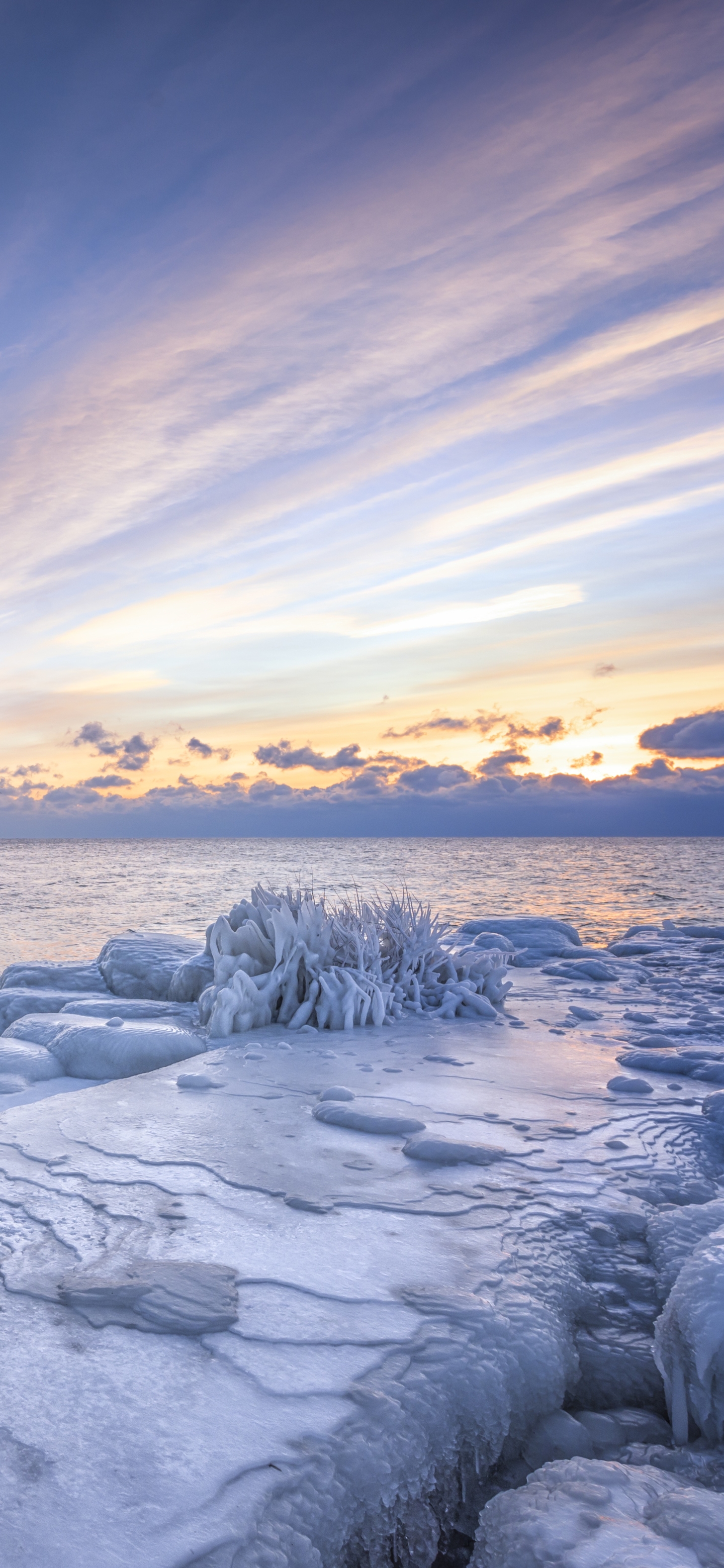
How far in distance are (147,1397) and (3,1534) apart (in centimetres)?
29

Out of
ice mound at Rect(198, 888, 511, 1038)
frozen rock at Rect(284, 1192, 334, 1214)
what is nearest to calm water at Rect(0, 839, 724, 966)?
ice mound at Rect(198, 888, 511, 1038)

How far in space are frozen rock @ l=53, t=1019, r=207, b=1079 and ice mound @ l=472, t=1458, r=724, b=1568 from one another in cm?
267

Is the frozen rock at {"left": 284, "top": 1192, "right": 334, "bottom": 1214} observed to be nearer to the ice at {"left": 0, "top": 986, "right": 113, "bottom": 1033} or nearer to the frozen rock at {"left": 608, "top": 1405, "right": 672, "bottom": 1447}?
the frozen rock at {"left": 608, "top": 1405, "right": 672, "bottom": 1447}

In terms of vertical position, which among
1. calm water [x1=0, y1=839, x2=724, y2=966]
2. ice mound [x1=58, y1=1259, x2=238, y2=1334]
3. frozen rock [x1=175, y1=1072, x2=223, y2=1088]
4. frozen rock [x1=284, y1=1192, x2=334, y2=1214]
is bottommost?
calm water [x1=0, y1=839, x2=724, y2=966]

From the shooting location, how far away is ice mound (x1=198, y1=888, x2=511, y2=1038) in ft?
14.6

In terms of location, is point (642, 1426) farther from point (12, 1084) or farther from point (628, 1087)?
point (12, 1084)

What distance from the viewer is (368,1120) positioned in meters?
2.71

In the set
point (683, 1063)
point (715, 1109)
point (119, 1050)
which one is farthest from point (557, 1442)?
point (119, 1050)

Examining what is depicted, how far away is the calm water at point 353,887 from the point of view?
513 inches

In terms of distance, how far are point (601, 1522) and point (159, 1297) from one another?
89 cm

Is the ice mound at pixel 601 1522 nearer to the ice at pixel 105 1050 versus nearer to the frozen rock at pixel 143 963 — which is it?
the ice at pixel 105 1050

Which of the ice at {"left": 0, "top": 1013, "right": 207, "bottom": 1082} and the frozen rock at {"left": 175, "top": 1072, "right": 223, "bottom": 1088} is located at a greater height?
the frozen rock at {"left": 175, "top": 1072, "right": 223, "bottom": 1088}

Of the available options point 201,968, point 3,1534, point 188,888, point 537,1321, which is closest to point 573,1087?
point 537,1321

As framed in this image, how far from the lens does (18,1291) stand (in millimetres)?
1637
